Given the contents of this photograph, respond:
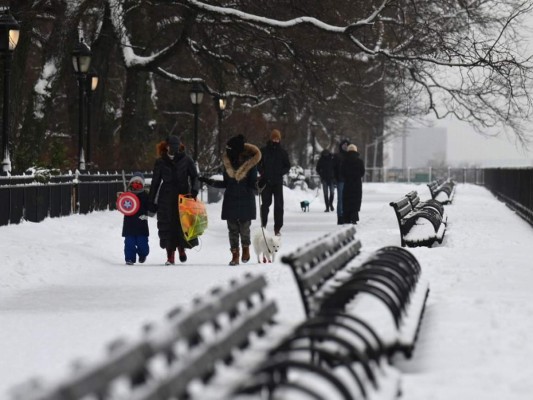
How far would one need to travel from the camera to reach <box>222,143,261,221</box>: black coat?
15805 mm

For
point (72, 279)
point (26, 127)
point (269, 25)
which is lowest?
point (72, 279)

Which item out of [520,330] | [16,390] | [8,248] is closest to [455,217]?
[8,248]

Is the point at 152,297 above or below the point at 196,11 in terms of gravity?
below

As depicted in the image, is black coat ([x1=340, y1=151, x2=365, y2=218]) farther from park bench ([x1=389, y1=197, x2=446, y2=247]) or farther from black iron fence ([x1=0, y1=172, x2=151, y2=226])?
black iron fence ([x1=0, y1=172, x2=151, y2=226])

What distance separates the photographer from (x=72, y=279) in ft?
48.2

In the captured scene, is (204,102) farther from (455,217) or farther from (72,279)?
(72,279)

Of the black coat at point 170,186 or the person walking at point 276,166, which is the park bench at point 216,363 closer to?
the black coat at point 170,186

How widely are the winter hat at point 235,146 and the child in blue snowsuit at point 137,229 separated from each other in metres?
1.56

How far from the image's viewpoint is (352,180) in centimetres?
2512

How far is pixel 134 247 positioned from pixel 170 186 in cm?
132

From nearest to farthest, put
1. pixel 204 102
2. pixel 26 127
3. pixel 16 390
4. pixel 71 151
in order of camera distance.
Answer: pixel 16 390 → pixel 26 127 → pixel 71 151 → pixel 204 102

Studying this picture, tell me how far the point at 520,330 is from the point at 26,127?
23032 millimetres

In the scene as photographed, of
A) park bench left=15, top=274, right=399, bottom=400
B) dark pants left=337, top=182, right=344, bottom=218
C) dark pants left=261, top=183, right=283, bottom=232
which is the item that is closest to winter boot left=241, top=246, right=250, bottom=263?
dark pants left=261, top=183, right=283, bottom=232

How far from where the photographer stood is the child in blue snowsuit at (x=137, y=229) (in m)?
16.8
